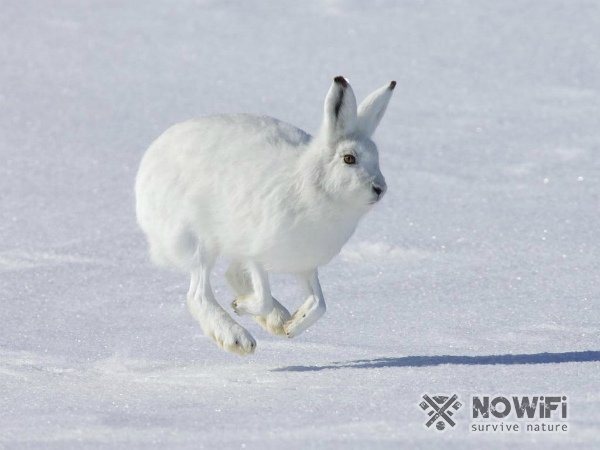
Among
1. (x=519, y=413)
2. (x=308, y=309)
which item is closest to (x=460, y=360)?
(x=308, y=309)

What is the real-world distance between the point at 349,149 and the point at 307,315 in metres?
0.72

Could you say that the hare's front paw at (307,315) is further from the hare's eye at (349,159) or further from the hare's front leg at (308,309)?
the hare's eye at (349,159)

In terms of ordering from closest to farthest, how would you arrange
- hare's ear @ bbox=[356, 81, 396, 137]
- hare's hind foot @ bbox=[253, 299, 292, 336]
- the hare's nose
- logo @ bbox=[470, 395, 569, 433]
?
logo @ bbox=[470, 395, 569, 433]
the hare's nose
hare's ear @ bbox=[356, 81, 396, 137]
hare's hind foot @ bbox=[253, 299, 292, 336]

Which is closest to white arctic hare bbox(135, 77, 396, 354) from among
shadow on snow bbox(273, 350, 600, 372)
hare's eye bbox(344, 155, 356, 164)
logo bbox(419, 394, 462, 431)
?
hare's eye bbox(344, 155, 356, 164)

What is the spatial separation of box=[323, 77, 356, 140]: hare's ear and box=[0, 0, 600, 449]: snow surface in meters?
0.98

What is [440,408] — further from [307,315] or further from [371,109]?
[371,109]

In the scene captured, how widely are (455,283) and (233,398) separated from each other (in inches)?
102

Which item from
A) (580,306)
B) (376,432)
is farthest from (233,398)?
(580,306)

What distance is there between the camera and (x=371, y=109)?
218 inches

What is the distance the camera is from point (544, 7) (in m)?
13.0

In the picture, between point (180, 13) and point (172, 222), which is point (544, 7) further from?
point (172, 222)

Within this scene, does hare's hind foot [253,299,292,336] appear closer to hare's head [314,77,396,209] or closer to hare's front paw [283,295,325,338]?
hare's front paw [283,295,325,338]

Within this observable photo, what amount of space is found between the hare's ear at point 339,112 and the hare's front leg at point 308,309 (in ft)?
2.06

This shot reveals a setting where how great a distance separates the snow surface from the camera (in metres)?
4.96
